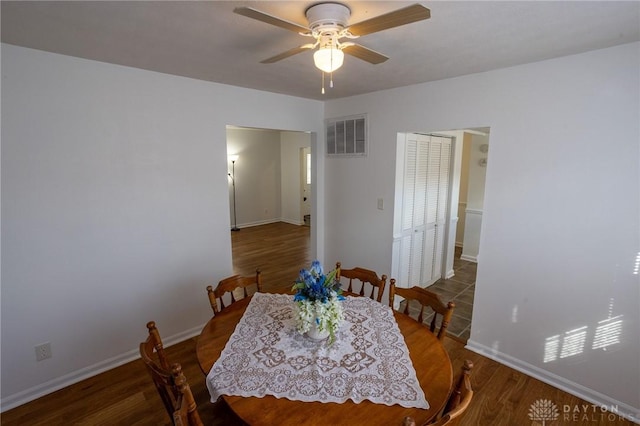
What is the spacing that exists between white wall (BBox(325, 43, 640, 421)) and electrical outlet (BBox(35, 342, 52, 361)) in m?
3.40

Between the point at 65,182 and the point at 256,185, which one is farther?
the point at 256,185

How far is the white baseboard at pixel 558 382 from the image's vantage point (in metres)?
2.10

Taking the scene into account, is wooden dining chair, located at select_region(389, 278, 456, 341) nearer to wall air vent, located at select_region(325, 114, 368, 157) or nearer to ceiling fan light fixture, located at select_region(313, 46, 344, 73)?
ceiling fan light fixture, located at select_region(313, 46, 344, 73)

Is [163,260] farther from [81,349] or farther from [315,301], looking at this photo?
[315,301]

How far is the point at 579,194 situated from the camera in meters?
2.17

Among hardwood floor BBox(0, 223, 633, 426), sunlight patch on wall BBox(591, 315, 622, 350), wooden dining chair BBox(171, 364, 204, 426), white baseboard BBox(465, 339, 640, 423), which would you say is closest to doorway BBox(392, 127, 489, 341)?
white baseboard BBox(465, 339, 640, 423)

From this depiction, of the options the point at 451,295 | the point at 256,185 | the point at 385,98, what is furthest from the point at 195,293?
the point at 256,185

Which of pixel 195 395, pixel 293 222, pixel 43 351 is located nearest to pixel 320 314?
pixel 195 395

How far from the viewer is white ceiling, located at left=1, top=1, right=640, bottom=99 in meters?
1.48

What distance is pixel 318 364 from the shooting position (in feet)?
4.70

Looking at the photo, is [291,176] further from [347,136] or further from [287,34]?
[287,34]

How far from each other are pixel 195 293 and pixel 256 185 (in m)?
5.13

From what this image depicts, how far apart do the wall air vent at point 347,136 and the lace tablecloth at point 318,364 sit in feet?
7.16

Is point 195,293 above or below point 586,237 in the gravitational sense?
below
